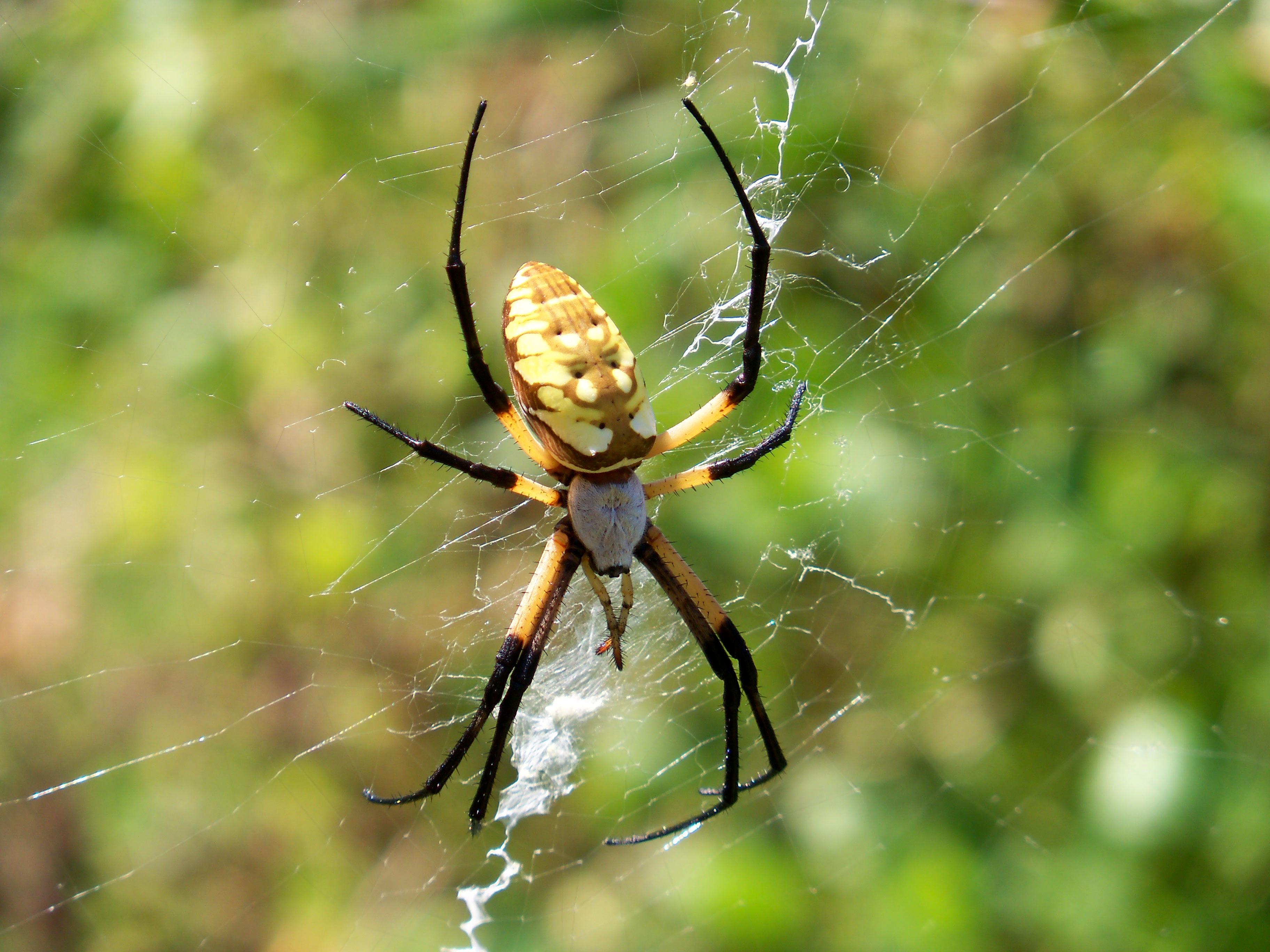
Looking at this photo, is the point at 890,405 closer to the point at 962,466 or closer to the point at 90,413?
the point at 962,466

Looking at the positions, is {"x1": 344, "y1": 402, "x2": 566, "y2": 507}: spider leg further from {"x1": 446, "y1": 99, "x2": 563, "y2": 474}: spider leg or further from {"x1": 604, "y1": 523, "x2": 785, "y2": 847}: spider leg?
{"x1": 604, "y1": 523, "x2": 785, "y2": 847}: spider leg

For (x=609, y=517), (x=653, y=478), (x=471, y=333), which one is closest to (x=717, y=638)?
(x=609, y=517)

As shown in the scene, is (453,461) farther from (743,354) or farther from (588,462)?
(743,354)

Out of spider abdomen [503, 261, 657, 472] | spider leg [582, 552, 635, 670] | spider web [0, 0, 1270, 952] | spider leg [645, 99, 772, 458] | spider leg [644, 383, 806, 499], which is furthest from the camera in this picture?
spider web [0, 0, 1270, 952]

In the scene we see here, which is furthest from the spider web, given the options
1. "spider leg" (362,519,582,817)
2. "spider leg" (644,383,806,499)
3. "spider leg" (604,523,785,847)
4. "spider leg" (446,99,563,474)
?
"spider leg" (446,99,563,474)

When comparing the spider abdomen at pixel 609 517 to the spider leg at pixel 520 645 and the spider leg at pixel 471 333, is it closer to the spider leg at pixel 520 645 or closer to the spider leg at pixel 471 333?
the spider leg at pixel 520 645

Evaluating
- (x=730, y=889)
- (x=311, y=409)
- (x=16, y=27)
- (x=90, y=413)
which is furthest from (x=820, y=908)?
(x=16, y=27)

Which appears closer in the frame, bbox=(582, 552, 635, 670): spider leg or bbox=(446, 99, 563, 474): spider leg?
bbox=(446, 99, 563, 474): spider leg
